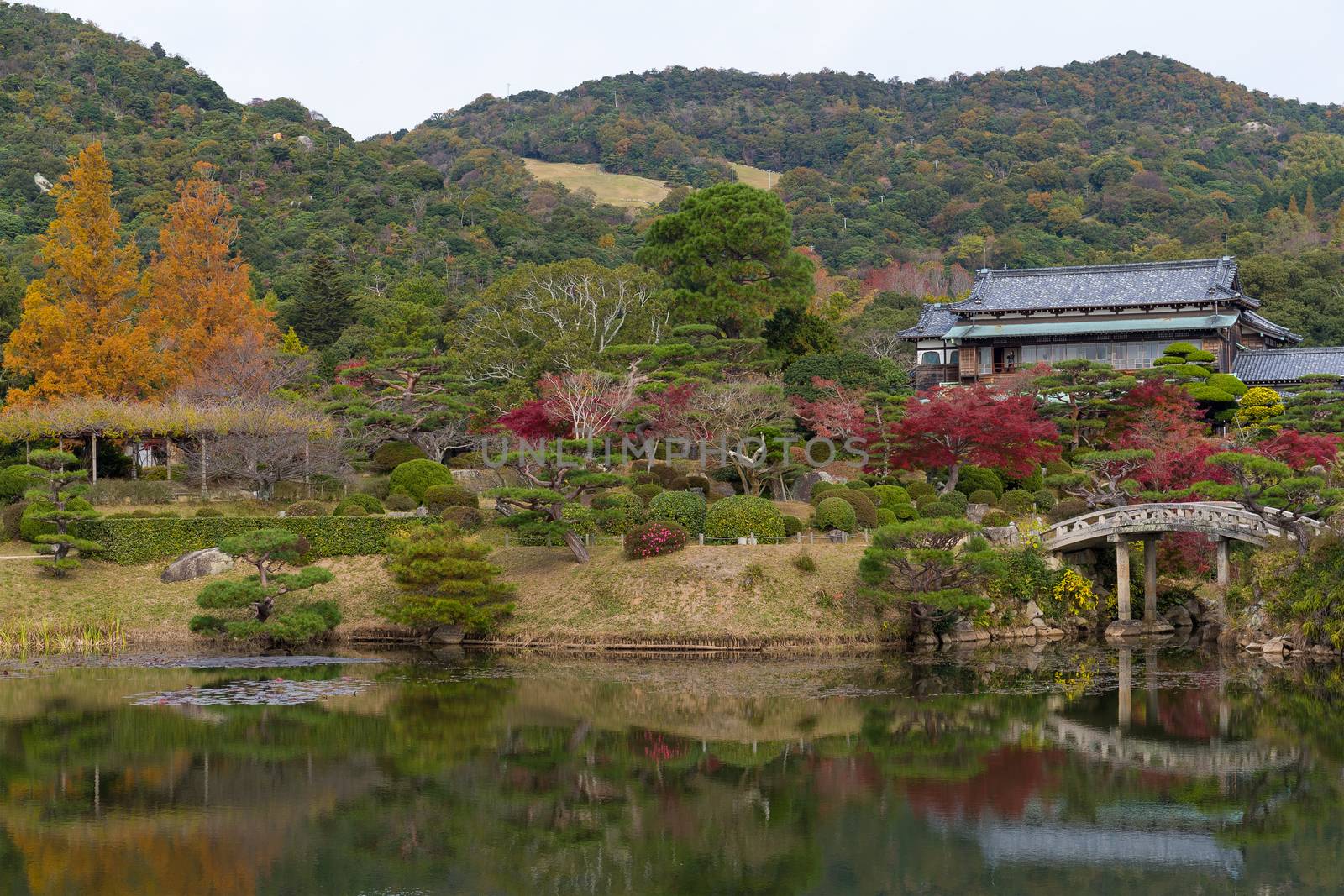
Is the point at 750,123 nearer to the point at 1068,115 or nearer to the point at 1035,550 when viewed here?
the point at 1068,115

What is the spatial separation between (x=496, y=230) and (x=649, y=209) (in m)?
26.3

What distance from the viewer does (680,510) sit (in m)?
39.4

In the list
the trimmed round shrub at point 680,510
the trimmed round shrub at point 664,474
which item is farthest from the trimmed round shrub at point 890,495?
the trimmed round shrub at point 664,474

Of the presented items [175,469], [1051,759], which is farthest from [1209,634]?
[175,469]

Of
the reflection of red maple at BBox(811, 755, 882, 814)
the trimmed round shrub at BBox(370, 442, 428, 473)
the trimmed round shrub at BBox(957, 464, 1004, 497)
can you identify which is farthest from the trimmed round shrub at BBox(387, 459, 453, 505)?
the reflection of red maple at BBox(811, 755, 882, 814)

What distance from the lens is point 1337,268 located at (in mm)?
77500

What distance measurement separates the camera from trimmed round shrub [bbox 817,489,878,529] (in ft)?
134

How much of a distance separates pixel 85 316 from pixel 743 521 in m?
26.5

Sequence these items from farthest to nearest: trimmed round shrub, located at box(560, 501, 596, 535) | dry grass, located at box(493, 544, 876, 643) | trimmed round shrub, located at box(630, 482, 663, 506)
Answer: trimmed round shrub, located at box(630, 482, 663, 506) → trimmed round shrub, located at box(560, 501, 596, 535) → dry grass, located at box(493, 544, 876, 643)

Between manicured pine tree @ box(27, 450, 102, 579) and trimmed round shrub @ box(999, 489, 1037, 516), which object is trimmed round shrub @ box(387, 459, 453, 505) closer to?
manicured pine tree @ box(27, 450, 102, 579)

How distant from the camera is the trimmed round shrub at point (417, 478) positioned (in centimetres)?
4453

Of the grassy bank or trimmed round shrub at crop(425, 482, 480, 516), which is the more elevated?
trimmed round shrub at crop(425, 482, 480, 516)

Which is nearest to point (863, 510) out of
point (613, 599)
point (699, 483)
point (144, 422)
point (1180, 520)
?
point (699, 483)

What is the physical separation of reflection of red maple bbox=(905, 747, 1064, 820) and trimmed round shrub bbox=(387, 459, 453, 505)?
25.0m
